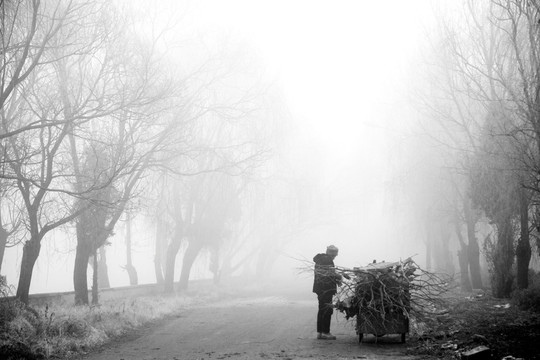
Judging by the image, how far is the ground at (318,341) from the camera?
839 centimetres

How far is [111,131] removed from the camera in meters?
16.2

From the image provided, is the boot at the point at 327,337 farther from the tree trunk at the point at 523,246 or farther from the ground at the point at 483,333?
the tree trunk at the point at 523,246

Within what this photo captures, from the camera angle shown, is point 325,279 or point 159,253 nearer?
point 325,279

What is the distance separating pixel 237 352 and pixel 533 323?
18.8 ft

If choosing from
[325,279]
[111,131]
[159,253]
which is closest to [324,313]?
[325,279]

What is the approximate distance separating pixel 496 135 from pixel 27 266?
12233 millimetres

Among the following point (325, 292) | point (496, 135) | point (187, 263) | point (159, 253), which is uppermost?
point (496, 135)

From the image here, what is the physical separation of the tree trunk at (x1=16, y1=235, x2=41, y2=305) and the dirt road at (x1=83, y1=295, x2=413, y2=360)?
3.28 m

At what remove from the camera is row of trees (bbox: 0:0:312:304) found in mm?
10719

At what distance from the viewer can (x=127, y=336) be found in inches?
438

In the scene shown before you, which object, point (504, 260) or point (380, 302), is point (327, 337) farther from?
point (504, 260)

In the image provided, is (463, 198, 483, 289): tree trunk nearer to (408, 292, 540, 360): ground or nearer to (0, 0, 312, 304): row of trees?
(408, 292, 540, 360): ground

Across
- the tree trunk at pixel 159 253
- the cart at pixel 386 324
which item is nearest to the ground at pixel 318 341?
the cart at pixel 386 324

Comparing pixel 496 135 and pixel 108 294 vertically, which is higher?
pixel 496 135
